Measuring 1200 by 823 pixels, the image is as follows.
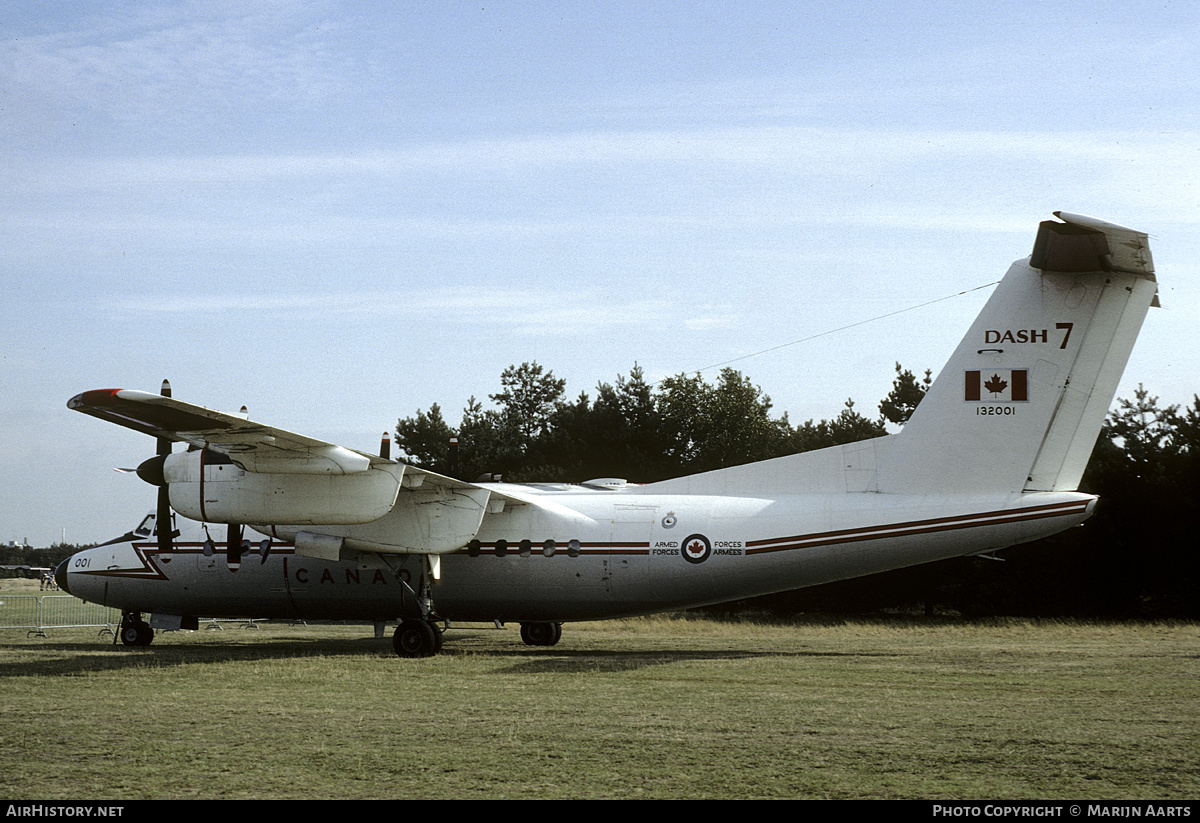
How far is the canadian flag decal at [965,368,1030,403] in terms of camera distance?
1719cm

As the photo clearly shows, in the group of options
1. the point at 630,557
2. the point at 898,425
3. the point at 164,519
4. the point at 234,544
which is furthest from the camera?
the point at 898,425

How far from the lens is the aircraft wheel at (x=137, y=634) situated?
21.9 metres

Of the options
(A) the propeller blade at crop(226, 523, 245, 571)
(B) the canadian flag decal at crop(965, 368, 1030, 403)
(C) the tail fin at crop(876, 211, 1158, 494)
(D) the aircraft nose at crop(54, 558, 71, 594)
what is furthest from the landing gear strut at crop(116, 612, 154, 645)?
(B) the canadian flag decal at crop(965, 368, 1030, 403)

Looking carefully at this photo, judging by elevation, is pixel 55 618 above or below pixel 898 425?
below

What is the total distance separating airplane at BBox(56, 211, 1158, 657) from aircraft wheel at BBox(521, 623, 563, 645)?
2401mm

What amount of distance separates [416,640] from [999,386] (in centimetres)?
1058

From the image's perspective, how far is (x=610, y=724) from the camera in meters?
10.4

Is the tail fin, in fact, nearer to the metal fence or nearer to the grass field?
the grass field

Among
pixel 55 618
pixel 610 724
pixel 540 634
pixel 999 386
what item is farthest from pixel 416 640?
pixel 55 618

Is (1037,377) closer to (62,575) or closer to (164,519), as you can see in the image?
(164,519)

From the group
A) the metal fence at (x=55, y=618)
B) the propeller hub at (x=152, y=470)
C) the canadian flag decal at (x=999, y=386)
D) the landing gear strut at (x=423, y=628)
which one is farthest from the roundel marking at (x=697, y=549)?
the metal fence at (x=55, y=618)

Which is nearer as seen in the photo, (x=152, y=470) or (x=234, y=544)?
(x=152, y=470)

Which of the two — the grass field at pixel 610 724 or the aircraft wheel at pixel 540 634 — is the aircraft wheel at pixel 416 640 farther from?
the aircraft wheel at pixel 540 634
